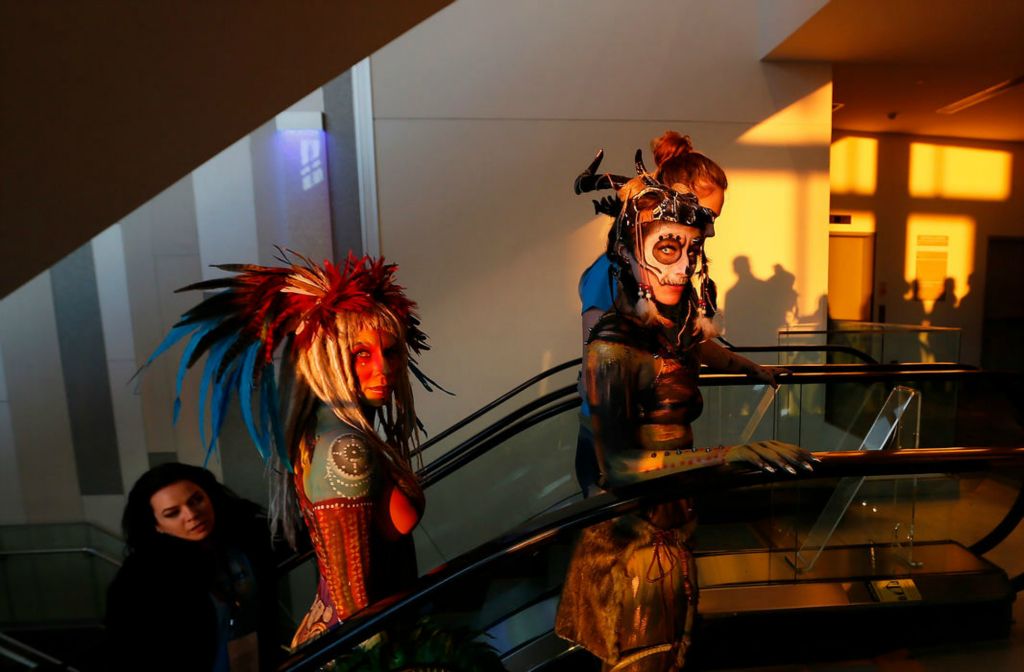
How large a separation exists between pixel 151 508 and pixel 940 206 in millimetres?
8626

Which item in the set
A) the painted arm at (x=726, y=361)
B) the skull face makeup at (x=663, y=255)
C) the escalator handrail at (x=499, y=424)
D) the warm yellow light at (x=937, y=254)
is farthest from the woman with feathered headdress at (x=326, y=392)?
the warm yellow light at (x=937, y=254)

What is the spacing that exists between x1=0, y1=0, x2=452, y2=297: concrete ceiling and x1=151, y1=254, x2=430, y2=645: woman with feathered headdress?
0.85 meters

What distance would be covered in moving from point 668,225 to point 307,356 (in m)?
0.86

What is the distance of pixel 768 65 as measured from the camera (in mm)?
3666

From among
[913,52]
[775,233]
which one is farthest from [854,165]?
[775,233]

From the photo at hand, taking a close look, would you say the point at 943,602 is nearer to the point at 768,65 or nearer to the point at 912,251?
the point at 768,65

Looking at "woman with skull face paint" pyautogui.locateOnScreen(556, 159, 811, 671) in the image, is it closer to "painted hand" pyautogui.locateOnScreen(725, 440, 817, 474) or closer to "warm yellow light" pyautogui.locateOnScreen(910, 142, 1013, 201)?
"painted hand" pyautogui.locateOnScreen(725, 440, 817, 474)

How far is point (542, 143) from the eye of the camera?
3568 mm

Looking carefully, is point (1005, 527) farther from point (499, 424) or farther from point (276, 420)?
point (276, 420)

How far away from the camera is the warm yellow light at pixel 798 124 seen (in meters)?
3.70

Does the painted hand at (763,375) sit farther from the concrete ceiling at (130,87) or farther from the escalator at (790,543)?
the concrete ceiling at (130,87)

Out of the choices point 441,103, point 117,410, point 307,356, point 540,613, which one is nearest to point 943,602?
point 540,613

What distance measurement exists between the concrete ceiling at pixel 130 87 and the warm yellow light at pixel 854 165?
19.2 ft

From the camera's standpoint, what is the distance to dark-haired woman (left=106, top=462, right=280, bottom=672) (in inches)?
44.9
